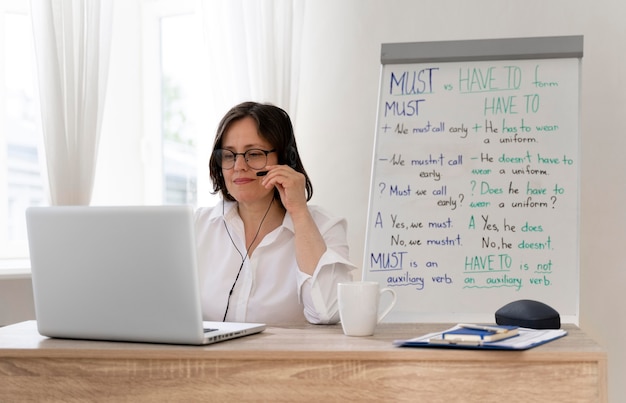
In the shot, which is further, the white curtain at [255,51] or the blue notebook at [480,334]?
the white curtain at [255,51]

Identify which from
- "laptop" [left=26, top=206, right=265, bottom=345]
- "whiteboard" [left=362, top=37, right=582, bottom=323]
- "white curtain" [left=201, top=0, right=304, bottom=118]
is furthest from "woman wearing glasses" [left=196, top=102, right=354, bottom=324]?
"white curtain" [left=201, top=0, right=304, bottom=118]

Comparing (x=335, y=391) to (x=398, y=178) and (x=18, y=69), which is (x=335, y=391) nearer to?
(x=398, y=178)

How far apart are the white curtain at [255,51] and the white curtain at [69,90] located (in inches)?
17.9

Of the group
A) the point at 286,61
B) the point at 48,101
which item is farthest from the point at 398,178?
the point at 48,101

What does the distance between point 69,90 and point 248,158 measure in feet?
3.23

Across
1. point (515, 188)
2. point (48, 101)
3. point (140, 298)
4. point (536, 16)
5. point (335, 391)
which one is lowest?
point (335, 391)

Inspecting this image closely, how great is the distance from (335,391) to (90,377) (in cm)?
49

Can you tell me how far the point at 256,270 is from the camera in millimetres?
2289

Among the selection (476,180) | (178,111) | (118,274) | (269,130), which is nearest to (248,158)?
(269,130)

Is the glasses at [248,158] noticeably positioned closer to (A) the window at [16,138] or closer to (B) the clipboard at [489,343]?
(B) the clipboard at [489,343]

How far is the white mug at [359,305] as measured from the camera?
171cm

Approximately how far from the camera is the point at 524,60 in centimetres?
242

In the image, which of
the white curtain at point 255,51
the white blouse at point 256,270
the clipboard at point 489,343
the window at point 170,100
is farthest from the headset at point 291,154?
the window at point 170,100

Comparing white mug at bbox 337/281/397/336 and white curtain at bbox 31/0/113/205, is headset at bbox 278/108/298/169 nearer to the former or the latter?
white mug at bbox 337/281/397/336
